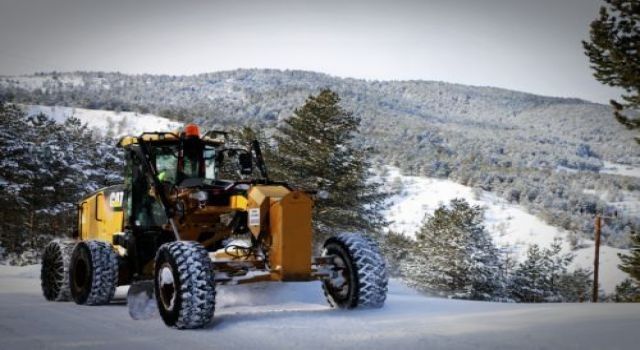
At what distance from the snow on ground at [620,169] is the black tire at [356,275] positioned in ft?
346

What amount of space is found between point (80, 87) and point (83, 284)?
461 ft

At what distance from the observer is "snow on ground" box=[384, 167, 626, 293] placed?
177 feet

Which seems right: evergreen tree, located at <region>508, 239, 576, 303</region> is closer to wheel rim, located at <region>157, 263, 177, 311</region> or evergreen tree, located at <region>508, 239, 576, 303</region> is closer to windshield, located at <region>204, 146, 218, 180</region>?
windshield, located at <region>204, 146, 218, 180</region>

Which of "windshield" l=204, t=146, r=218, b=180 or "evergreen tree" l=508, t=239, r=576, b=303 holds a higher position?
"windshield" l=204, t=146, r=218, b=180

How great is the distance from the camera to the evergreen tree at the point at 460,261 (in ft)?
120

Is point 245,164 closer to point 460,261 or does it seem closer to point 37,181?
point 37,181

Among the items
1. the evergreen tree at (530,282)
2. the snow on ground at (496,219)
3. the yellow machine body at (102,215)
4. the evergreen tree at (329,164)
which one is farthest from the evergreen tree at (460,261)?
the yellow machine body at (102,215)

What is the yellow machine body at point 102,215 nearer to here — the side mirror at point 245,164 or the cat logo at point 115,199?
the cat logo at point 115,199

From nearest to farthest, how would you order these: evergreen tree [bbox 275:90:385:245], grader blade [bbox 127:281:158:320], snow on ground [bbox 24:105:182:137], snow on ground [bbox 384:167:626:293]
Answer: grader blade [bbox 127:281:158:320] < evergreen tree [bbox 275:90:385:245] < snow on ground [bbox 384:167:626:293] < snow on ground [bbox 24:105:182:137]

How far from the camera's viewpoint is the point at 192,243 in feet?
26.2

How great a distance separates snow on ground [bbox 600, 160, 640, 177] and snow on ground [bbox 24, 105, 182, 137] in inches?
2803

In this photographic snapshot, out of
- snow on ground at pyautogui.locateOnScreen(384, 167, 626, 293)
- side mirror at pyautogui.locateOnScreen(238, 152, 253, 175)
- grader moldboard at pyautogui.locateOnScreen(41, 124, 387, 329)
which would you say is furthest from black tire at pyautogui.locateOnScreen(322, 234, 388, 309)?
snow on ground at pyautogui.locateOnScreen(384, 167, 626, 293)

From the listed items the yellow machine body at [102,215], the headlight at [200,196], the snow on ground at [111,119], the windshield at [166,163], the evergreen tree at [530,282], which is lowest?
the evergreen tree at [530,282]

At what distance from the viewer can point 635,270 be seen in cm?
2056
